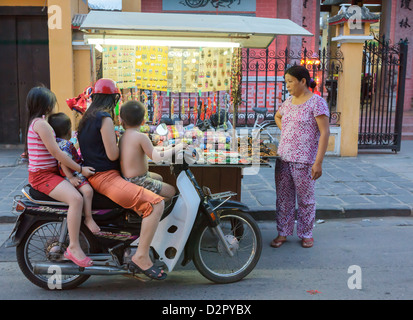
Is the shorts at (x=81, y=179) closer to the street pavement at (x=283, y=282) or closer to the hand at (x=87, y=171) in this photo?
the hand at (x=87, y=171)

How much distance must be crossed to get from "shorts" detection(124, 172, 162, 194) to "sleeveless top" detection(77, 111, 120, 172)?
0.19 m

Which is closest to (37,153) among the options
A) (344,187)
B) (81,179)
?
Answer: (81,179)

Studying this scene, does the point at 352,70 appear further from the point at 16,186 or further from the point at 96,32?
the point at 16,186

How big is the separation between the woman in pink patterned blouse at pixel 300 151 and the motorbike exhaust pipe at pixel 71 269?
1912 mm

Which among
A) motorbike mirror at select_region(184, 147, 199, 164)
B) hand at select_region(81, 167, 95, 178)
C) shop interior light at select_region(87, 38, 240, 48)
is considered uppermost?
shop interior light at select_region(87, 38, 240, 48)

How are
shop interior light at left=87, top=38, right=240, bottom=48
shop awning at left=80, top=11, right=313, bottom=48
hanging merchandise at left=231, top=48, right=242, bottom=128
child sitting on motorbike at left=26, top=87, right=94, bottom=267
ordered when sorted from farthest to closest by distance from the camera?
hanging merchandise at left=231, top=48, right=242, bottom=128 → shop interior light at left=87, top=38, right=240, bottom=48 → shop awning at left=80, top=11, right=313, bottom=48 → child sitting on motorbike at left=26, top=87, right=94, bottom=267

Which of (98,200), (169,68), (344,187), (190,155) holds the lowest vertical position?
(344,187)

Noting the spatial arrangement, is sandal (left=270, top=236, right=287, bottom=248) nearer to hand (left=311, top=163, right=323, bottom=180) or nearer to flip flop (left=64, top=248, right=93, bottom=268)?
hand (left=311, top=163, right=323, bottom=180)

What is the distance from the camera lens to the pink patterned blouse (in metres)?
4.70

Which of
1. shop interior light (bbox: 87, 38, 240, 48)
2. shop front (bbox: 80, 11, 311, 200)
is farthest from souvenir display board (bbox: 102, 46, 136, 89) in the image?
shop interior light (bbox: 87, 38, 240, 48)

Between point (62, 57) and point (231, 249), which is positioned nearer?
point (231, 249)

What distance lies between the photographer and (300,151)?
4.79 m

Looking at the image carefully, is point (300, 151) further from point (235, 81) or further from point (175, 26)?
point (175, 26)

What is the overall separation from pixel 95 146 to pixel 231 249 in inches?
54.8
